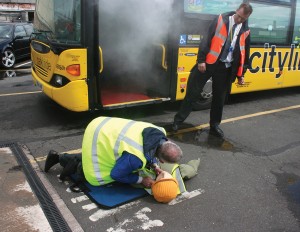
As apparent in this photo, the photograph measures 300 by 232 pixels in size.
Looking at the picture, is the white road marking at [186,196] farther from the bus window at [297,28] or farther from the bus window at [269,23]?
the bus window at [297,28]

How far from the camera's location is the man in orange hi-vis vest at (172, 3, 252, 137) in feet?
14.5

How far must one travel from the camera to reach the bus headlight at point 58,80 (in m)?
4.68

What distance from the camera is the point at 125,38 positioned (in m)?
6.28

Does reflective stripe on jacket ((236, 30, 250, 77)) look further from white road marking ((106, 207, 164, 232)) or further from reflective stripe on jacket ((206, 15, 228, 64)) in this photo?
white road marking ((106, 207, 164, 232))

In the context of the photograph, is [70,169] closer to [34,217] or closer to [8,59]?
[34,217]

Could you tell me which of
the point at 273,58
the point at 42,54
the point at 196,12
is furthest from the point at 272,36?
the point at 42,54

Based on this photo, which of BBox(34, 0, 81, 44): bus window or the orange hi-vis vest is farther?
BBox(34, 0, 81, 44): bus window

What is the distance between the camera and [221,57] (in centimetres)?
456

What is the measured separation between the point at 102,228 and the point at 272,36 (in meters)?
5.59

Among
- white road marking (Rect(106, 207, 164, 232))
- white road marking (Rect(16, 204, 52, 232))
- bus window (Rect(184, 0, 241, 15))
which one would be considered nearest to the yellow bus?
bus window (Rect(184, 0, 241, 15))

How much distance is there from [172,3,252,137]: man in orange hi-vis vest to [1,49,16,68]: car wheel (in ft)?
24.8

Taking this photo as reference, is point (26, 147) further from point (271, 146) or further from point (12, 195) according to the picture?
point (271, 146)

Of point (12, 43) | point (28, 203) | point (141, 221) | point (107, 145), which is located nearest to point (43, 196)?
point (28, 203)

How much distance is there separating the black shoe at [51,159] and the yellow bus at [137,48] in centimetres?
134
